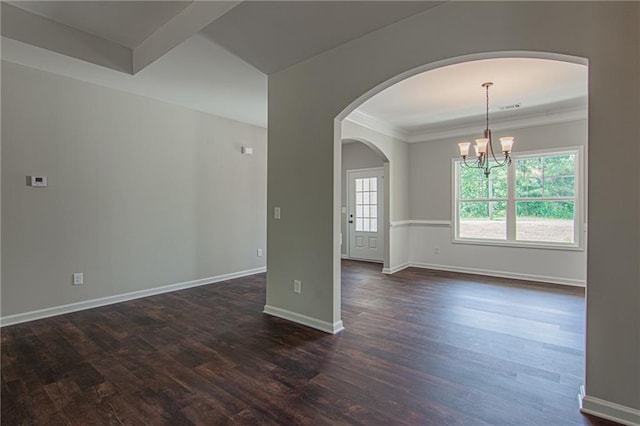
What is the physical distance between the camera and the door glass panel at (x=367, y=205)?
23.6 feet

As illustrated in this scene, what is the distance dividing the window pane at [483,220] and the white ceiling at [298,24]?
14.0 feet

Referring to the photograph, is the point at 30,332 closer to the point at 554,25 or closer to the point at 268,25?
the point at 268,25

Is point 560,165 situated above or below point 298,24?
below

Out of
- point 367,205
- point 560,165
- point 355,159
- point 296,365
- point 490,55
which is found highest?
point 355,159

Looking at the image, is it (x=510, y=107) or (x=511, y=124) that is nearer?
(x=510, y=107)

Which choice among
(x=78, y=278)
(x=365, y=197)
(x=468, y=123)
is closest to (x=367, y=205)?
(x=365, y=197)

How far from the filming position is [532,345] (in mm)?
2768

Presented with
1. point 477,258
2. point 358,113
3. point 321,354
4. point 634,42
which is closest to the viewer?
point 634,42

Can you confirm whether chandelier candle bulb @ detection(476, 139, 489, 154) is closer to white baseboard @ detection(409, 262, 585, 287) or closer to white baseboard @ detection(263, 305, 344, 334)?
white baseboard @ detection(409, 262, 585, 287)

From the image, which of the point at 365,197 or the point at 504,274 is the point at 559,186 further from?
the point at 365,197

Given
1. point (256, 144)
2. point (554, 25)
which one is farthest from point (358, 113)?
point (554, 25)

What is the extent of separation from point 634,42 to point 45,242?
5.24 metres

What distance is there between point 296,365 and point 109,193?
10.7ft

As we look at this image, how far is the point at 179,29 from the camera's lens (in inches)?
110
